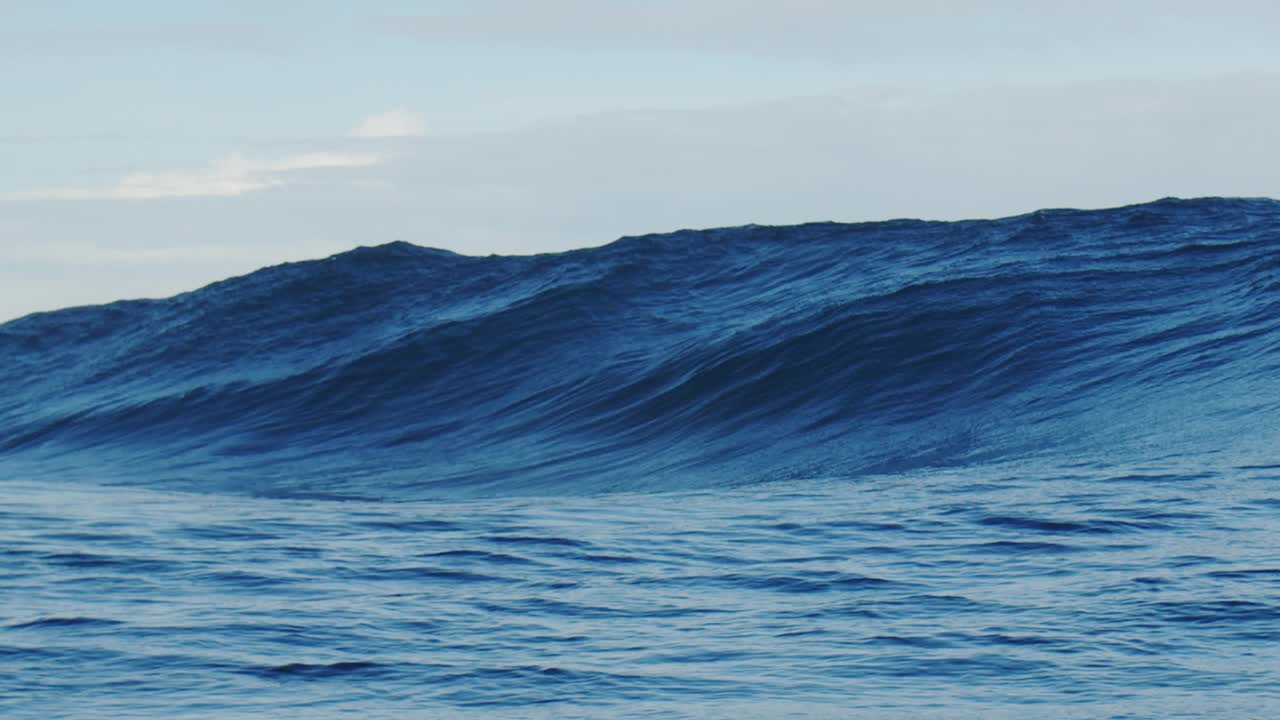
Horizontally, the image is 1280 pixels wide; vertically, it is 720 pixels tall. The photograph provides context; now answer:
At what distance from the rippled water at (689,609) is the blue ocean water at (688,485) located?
0.10 ft

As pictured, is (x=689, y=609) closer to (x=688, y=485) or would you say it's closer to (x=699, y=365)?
(x=688, y=485)

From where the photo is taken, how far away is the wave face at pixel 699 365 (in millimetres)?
14445

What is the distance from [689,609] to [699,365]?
11.6m

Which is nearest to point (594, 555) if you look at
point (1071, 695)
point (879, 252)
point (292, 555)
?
point (292, 555)

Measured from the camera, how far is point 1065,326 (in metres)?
17.6

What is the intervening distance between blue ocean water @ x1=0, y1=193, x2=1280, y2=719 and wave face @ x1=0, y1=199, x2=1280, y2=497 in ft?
0.29

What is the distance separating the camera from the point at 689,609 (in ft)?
23.5

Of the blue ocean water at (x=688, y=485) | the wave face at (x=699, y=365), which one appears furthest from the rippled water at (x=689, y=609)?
the wave face at (x=699, y=365)

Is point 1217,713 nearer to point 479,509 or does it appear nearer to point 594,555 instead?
point 594,555

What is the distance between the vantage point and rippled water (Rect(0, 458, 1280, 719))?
5.72 meters

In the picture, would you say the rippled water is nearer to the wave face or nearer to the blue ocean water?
the blue ocean water

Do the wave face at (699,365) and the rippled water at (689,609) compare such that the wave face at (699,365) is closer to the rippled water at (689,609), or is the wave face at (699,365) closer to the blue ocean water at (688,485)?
the blue ocean water at (688,485)

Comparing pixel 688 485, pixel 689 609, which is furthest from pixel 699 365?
pixel 689 609

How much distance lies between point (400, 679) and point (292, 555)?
324 cm
